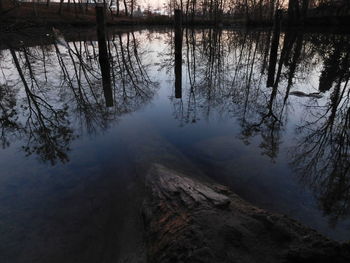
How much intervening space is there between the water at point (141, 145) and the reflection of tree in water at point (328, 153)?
2 centimetres

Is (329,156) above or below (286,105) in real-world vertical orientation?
below

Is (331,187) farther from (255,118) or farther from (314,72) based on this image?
(314,72)

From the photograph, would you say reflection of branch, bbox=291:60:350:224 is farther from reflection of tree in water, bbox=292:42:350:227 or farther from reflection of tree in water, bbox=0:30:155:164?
Answer: reflection of tree in water, bbox=0:30:155:164

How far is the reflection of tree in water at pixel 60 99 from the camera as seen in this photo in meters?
6.32

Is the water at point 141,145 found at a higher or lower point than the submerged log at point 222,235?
lower

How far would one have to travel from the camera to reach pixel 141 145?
5840 millimetres

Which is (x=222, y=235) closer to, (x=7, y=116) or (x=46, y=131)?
(x=46, y=131)

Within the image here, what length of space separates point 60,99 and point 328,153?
8.21 m

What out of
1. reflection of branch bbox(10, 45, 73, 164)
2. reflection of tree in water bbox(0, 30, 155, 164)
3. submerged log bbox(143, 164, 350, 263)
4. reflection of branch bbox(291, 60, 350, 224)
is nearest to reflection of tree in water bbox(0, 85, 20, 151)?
reflection of tree in water bbox(0, 30, 155, 164)

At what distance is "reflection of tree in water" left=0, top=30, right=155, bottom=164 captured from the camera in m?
6.32

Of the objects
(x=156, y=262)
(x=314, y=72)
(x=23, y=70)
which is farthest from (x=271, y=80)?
(x=23, y=70)

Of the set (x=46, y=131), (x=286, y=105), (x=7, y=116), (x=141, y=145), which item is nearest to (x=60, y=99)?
(x=7, y=116)

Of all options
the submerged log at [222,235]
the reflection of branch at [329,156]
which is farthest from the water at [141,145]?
the submerged log at [222,235]

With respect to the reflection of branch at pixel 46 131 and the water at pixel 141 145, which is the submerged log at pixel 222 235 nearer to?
the water at pixel 141 145
